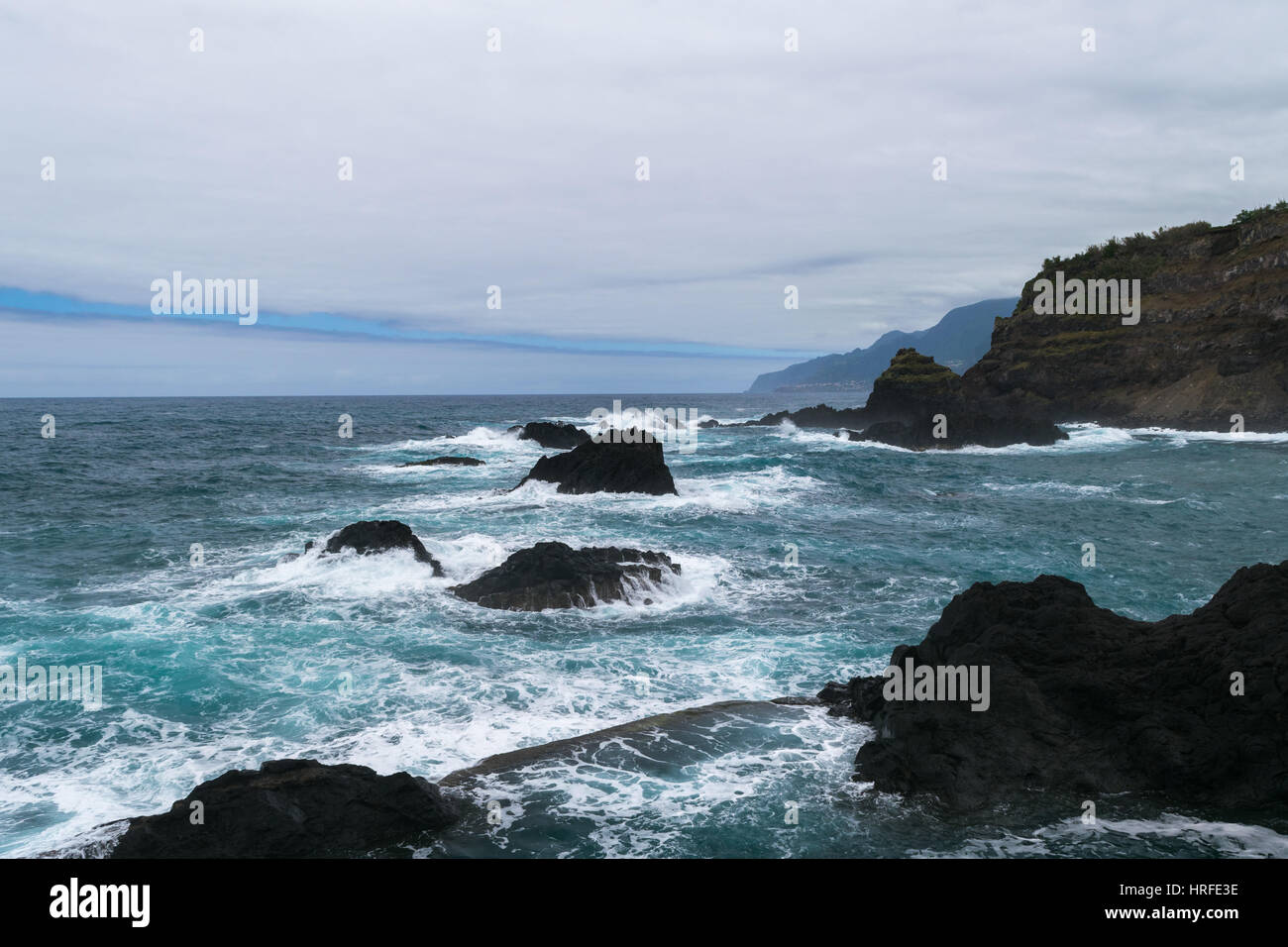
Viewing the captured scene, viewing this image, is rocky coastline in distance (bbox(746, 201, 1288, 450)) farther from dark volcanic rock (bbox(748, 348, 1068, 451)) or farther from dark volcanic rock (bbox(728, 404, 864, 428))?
dark volcanic rock (bbox(728, 404, 864, 428))

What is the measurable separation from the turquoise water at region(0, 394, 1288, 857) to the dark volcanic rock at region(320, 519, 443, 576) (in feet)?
1.55

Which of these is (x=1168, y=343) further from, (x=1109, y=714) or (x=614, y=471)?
(x=1109, y=714)

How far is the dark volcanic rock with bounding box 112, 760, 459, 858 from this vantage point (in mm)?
8602

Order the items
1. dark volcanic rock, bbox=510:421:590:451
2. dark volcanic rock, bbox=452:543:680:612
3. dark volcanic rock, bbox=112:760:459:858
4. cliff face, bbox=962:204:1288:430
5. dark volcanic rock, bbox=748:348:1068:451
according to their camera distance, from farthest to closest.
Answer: cliff face, bbox=962:204:1288:430, dark volcanic rock, bbox=510:421:590:451, dark volcanic rock, bbox=748:348:1068:451, dark volcanic rock, bbox=452:543:680:612, dark volcanic rock, bbox=112:760:459:858

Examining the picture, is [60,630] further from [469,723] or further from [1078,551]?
[1078,551]

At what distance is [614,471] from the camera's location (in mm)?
36594

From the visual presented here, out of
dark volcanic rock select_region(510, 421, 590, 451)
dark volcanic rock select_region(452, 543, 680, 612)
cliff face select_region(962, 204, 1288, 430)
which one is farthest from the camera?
cliff face select_region(962, 204, 1288, 430)

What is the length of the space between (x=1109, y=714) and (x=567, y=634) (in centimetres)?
1026

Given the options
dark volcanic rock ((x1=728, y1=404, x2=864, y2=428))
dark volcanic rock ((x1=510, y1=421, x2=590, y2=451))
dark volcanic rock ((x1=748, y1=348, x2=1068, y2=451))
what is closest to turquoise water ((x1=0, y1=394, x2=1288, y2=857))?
dark volcanic rock ((x1=748, y1=348, x2=1068, y2=451))

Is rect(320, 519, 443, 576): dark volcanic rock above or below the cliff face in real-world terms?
below

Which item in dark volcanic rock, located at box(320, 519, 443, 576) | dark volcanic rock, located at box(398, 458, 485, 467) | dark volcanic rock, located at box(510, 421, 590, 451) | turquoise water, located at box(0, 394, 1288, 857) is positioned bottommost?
turquoise water, located at box(0, 394, 1288, 857)

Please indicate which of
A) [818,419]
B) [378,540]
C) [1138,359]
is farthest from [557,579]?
[818,419]
